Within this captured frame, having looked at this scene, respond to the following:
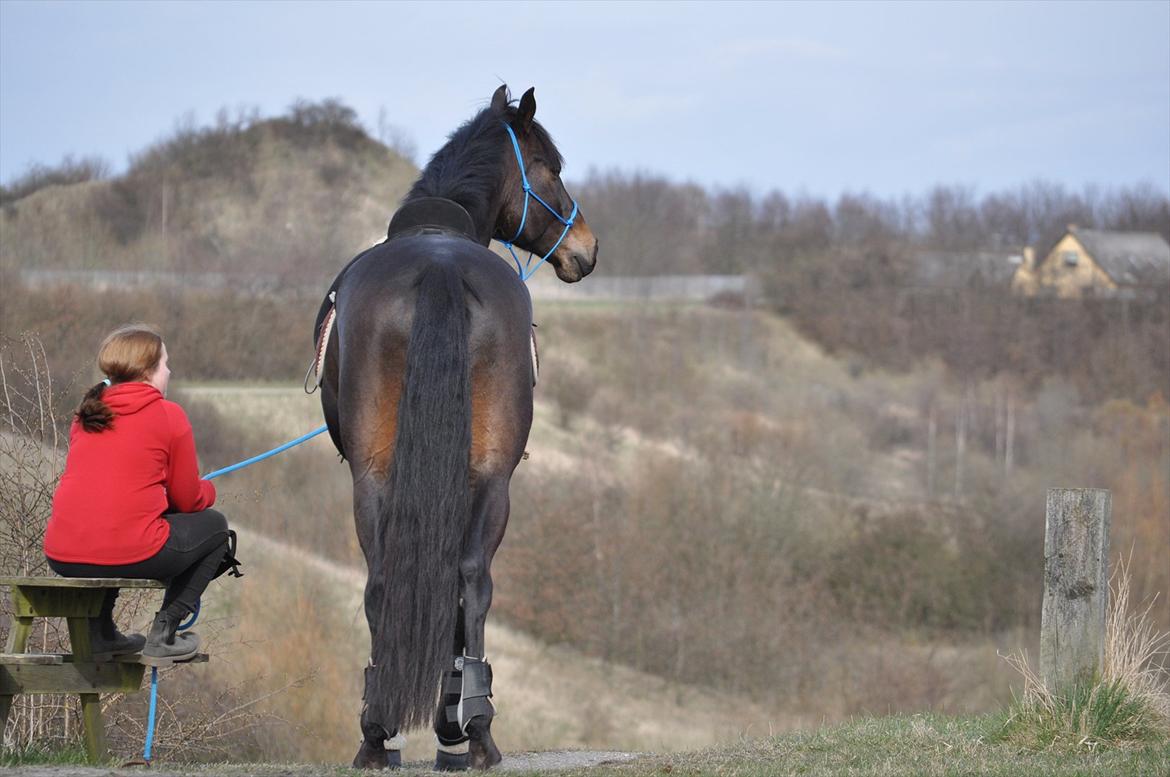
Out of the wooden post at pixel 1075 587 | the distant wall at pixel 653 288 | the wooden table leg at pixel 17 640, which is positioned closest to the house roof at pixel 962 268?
the distant wall at pixel 653 288

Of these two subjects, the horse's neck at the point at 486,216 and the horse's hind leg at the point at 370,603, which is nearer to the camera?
the horse's hind leg at the point at 370,603

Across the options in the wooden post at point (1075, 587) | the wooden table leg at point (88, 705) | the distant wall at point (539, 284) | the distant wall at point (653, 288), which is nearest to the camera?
the wooden table leg at point (88, 705)

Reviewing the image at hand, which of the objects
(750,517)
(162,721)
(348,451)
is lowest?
(750,517)

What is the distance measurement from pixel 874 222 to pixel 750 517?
2056 inches

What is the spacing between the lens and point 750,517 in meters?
36.8

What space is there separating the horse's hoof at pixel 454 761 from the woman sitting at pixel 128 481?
1185 mm

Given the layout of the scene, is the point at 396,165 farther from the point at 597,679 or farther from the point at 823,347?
the point at 597,679

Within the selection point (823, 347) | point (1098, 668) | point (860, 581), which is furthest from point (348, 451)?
point (823, 347)

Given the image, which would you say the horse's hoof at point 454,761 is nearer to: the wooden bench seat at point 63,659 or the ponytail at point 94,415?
the wooden bench seat at point 63,659

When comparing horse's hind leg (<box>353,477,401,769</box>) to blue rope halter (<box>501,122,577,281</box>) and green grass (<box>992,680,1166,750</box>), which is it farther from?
green grass (<box>992,680,1166,750</box>)

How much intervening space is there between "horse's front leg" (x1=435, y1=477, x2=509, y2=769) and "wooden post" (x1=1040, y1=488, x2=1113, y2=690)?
113 inches

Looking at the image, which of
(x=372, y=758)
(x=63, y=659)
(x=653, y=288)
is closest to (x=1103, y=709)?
(x=372, y=758)

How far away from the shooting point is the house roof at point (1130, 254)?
54.7 meters

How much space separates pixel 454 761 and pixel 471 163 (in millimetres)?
3166
